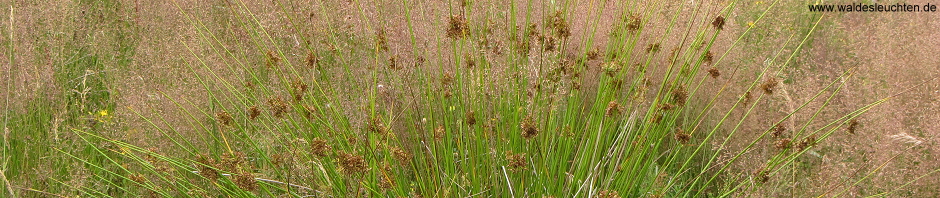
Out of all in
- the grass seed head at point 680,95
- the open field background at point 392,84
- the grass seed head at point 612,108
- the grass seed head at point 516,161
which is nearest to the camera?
the grass seed head at point 516,161

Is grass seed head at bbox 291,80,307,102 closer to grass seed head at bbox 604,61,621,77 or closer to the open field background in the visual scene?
the open field background

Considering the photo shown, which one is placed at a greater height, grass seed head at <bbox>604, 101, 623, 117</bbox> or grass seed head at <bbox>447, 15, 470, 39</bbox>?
grass seed head at <bbox>447, 15, 470, 39</bbox>

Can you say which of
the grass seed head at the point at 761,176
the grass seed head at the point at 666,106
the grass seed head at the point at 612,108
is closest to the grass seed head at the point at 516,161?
the grass seed head at the point at 612,108

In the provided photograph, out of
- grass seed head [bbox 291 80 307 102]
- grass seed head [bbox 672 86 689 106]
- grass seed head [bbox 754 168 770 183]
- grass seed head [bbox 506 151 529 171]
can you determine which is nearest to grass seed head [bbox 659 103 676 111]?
grass seed head [bbox 672 86 689 106]

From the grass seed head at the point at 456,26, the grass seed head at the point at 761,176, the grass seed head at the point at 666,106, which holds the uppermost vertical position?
the grass seed head at the point at 456,26

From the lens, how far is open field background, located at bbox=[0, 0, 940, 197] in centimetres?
173

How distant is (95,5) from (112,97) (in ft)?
2.82

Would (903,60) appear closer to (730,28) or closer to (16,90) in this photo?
(730,28)

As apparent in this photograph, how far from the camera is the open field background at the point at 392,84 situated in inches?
68.1

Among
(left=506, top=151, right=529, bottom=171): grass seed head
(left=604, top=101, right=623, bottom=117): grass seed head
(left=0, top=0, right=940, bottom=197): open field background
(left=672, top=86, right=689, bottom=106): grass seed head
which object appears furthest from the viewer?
(left=0, top=0, right=940, bottom=197): open field background

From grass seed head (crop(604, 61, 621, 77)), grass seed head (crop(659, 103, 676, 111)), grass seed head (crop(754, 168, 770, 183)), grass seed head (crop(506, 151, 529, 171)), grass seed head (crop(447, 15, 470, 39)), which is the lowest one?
grass seed head (crop(754, 168, 770, 183))

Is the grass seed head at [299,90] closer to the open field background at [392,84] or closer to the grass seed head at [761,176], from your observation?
the open field background at [392,84]

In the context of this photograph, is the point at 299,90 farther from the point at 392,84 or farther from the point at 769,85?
the point at 769,85

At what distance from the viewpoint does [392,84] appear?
1837 millimetres
